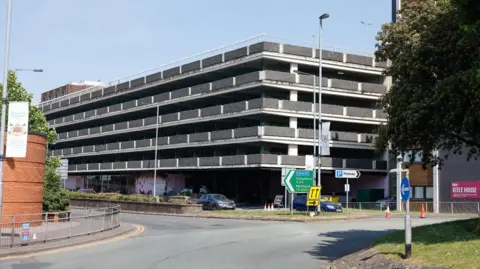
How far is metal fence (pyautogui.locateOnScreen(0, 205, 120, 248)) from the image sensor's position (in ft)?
63.8

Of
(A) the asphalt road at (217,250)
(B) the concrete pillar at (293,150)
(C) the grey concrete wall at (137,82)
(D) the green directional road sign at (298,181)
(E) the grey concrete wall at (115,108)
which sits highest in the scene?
(C) the grey concrete wall at (137,82)

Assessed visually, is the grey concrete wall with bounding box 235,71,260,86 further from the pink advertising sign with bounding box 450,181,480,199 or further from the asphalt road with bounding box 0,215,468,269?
the asphalt road with bounding box 0,215,468,269

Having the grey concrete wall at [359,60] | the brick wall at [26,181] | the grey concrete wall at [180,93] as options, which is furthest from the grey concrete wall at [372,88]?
the brick wall at [26,181]

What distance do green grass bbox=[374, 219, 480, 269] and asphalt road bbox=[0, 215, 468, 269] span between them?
1978mm

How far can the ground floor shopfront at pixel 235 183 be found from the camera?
2419 inches

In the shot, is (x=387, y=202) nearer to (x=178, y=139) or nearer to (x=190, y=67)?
(x=178, y=139)

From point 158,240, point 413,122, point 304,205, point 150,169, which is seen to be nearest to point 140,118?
point 150,169

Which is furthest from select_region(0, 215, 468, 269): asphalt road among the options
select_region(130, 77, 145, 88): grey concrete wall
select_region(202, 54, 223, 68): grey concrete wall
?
select_region(130, 77, 145, 88): grey concrete wall

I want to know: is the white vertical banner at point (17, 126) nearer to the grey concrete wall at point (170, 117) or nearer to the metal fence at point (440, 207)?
the metal fence at point (440, 207)

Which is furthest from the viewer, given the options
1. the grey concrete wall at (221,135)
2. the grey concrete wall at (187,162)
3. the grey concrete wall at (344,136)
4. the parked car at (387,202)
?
the grey concrete wall at (187,162)

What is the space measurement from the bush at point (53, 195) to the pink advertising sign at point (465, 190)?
3015cm

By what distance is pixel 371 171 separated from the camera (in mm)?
60094

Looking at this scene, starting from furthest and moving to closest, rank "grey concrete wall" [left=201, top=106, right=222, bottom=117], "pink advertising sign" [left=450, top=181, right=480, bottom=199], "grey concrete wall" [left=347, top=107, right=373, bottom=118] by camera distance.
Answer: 1. "grey concrete wall" [left=201, top=106, right=222, bottom=117]
2. "grey concrete wall" [left=347, top=107, right=373, bottom=118]
3. "pink advertising sign" [left=450, top=181, right=480, bottom=199]

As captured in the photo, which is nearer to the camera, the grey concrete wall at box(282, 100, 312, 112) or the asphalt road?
the asphalt road
